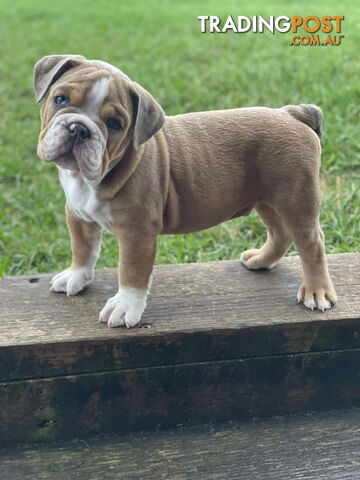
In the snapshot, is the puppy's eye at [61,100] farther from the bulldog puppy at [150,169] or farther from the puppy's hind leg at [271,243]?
the puppy's hind leg at [271,243]

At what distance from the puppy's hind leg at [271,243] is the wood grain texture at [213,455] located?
1.97ft

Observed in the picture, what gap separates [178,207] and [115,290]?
1.49 feet

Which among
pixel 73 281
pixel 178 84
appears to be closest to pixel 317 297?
pixel 73 281

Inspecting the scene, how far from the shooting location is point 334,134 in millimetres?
4625

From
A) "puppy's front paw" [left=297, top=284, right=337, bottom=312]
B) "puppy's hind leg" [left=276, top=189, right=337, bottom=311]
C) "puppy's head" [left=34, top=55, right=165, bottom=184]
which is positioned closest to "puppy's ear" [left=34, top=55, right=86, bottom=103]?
"puppy's head" [left=34, top=55, right=165, bottom=184]

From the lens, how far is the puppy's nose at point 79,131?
76.1 inches

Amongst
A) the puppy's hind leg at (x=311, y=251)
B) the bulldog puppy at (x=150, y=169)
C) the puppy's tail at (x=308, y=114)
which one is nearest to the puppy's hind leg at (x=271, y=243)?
the bulldog puppy at (x=150, y=169)

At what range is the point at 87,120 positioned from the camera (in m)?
1.95

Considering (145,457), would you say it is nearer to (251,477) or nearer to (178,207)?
(251,477)

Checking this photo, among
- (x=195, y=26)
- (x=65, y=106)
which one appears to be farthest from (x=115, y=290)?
(x=195, y=26)

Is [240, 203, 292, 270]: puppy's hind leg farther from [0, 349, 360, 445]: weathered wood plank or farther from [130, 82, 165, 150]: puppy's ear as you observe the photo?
[130, 82, 165, 150]: puppy's ear

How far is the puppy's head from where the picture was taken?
6.40 feet

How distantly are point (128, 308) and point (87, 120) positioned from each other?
66 cm

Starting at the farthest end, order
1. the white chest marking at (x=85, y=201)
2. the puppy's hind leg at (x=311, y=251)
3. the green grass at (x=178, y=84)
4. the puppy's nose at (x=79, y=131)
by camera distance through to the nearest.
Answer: the green grass at (x=178, y=84) < the puppy's hind leg at (x=311, y=251) < the white chest marking at (x=85, y=201) < the puppy's nose at (x=79, y=131)
